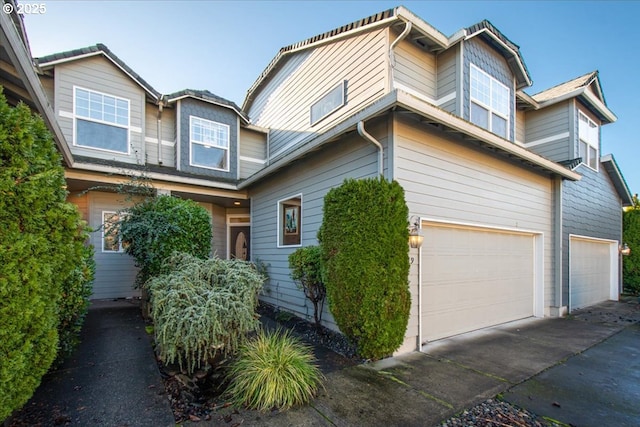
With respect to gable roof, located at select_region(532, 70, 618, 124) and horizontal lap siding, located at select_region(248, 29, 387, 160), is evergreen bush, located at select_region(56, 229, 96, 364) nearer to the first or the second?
horizontal lap siding, located at select_region(248, 29, 387, 160)

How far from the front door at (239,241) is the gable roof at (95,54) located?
15.8ft

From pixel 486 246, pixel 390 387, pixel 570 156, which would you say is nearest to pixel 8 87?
pixel 390 387

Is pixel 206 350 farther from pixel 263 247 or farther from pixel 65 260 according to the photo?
pixel 263 247

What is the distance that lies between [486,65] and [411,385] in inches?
277

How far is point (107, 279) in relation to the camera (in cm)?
818

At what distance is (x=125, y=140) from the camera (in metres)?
8.11

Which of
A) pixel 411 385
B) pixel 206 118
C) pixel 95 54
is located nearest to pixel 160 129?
pixel 206 118

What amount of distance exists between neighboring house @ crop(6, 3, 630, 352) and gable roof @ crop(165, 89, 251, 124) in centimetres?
4

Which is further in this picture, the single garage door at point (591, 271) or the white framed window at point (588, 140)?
the white framed window at point (588, 140)

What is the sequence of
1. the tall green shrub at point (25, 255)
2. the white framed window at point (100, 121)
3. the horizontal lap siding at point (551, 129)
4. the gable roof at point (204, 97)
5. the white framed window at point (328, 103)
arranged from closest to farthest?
1. the tall green shrub at point (25, 255)
2. the white framed window at point (328, 103)
3. the white framed window at point (100, 121)
4. the horizontal lap siding at point (551, 129)
5. the gable roof at point (204, 97)

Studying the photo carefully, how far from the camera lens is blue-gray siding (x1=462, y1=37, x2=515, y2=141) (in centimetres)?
642

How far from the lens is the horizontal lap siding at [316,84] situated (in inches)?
239

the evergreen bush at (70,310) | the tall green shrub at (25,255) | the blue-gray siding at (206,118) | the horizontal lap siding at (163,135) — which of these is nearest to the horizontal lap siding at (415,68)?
the tall green shrub at (25,255)

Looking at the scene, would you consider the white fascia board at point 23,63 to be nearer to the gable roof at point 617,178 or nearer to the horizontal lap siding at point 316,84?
the horizontal lap siding at point 316,84
